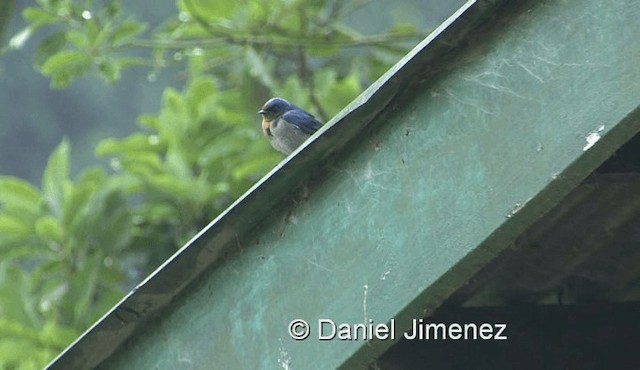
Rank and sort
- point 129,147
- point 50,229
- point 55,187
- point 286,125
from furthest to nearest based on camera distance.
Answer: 1. point 129,147
2. point 55,187
3. point 50,229
4. point 286,125

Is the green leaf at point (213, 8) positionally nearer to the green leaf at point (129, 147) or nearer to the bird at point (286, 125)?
the bird at point (286, 125)

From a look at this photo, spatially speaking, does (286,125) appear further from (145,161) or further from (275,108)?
(145,161)

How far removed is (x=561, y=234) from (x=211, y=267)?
528mm

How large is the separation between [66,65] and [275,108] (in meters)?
0.68

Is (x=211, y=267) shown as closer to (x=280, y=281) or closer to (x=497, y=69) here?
(x=280, y=281)

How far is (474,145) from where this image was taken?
5.66 feet

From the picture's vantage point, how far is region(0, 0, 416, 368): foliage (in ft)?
15.2

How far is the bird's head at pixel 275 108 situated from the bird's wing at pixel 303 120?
0.25ft

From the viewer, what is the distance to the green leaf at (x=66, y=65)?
15.0 ft

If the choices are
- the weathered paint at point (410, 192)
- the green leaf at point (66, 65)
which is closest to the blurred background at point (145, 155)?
the green leaf at point (66, 65)

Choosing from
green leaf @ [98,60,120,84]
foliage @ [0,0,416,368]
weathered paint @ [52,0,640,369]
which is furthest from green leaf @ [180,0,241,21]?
weathered paint @ [52,0,640,369]

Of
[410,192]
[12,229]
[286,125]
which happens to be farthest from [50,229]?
[410,192]

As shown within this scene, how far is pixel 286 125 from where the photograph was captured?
14.4 feet

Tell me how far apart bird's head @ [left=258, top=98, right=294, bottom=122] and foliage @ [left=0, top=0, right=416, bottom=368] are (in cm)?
7
